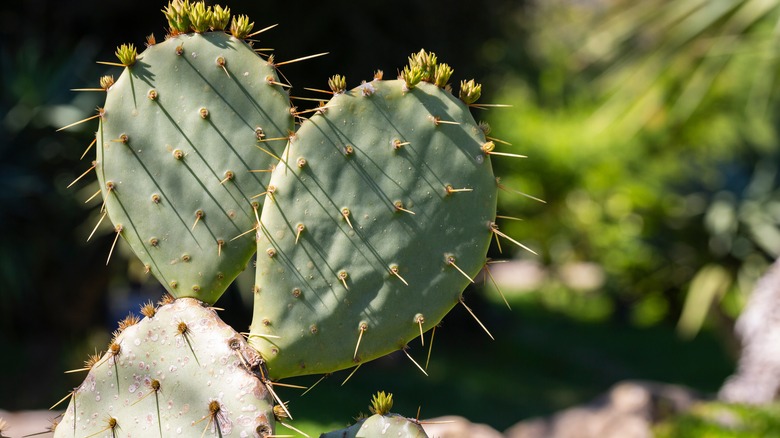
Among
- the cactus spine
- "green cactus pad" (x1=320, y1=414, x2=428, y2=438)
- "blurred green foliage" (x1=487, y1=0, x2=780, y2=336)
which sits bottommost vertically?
"blurred green foliage" (x1=487, y1=0, x2=780, y2=336)

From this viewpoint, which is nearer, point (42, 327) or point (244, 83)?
point (244, 83)

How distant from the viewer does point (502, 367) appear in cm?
937

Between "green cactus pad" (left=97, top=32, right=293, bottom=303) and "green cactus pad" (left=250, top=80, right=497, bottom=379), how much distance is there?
0.12 meters

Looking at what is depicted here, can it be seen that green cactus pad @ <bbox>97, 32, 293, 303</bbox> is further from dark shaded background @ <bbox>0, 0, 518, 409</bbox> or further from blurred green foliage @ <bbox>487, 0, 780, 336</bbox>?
blurred green foliage @ <bbox>487, 0, 780, 336</bbox>

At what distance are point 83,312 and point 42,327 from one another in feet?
1.42

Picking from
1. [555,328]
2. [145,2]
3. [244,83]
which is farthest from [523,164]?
[244,83]

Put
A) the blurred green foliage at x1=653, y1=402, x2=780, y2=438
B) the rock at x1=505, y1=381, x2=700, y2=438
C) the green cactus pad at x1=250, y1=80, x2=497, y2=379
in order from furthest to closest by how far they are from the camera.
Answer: the rock at x1=505, y1=381, x2=700, y2=438
the blurred green foliage at x1=653, y1=402, x2=780, y2=438
the green cactus pad at x1=250, y1=80, x2=497, y2=379

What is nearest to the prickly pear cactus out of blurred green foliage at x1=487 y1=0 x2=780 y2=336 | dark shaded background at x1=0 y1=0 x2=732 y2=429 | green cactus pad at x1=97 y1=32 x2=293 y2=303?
green cactus pad at x1=97 y1=32 x2=293 y2=303

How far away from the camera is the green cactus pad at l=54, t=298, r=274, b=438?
1.86 m

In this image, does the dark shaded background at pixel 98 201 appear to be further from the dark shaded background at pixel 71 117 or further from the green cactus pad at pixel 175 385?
the green cactus pad at pixel 175 385

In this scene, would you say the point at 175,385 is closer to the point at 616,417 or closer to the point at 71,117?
the point at 616,417

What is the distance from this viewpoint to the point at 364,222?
2.00 m

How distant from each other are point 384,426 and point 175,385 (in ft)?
1.43

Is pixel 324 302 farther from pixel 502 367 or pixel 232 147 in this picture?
pixel 502 367
